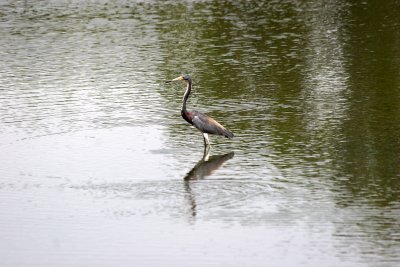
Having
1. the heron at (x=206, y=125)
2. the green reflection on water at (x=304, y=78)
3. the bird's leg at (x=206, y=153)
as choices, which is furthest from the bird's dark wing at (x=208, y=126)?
the green reflection on water at (x=304, y=78)

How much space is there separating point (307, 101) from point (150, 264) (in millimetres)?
12119

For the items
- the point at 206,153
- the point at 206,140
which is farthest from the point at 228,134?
the point at 206,153

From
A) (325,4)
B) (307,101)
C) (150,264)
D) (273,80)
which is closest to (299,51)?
(273,80)

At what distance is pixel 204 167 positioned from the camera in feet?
68.7

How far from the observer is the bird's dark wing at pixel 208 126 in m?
22.4

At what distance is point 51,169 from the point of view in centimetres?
2091

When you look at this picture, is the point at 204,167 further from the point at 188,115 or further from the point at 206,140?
the point at 188,115

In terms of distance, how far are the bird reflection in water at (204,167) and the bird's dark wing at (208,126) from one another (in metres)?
0.42

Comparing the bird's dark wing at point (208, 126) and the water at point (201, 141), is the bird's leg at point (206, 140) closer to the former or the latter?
the bird's dark wing at point (208, 126)

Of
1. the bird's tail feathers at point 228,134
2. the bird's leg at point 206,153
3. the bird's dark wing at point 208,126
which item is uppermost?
the bird's dark wing at point 208,126

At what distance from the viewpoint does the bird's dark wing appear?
2239 cm

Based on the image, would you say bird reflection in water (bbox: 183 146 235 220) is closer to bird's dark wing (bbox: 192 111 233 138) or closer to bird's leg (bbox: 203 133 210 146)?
bird's leg (bbox: 203 133 210 146)

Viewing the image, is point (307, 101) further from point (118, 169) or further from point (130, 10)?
point (130, 10)

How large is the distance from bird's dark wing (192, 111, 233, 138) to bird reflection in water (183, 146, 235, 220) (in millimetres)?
420
